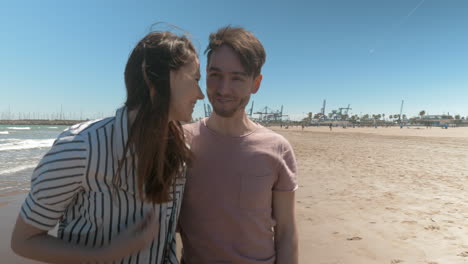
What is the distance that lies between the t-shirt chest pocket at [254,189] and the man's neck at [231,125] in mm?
278

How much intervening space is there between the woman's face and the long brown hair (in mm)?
27

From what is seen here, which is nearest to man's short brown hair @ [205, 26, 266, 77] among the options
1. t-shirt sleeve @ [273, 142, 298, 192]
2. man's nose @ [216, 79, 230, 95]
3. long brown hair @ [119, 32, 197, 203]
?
man's nose @ [216, 79, 230, 95]

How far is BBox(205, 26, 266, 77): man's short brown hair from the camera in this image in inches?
58.2

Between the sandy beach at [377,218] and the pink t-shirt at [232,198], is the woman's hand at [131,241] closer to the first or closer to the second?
the pink t-shirt at [232,198]

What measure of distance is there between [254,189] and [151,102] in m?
0.77

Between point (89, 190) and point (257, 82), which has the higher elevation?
point (257, 82)

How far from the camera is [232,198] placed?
1513 millimetres

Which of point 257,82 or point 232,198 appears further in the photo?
point 257,82

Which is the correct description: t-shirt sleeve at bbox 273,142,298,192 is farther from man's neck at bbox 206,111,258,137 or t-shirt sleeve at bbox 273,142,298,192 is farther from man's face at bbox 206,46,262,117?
man's face at bbox 206,46,262,117

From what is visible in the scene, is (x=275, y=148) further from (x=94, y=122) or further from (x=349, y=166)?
(x=349, y=166)

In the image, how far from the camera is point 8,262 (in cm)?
313

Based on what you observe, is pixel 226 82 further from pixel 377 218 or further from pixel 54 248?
pixel 377 218

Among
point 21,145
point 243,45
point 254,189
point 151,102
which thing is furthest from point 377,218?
point 21,145

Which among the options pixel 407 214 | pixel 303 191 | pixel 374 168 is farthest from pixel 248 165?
pixel 374 168
